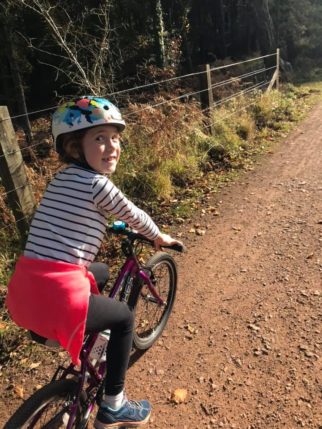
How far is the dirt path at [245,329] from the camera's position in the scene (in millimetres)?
2824

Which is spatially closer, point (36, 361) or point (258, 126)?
point (36, 361)

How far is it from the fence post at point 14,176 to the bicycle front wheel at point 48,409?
2.55m

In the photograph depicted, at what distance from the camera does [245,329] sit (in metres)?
3.51

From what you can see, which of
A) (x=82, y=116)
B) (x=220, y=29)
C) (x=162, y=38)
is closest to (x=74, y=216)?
(x=82, y=116)

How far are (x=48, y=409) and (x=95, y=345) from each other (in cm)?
43

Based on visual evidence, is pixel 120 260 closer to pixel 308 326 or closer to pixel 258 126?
pixel 308 326

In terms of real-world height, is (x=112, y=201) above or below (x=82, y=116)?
below

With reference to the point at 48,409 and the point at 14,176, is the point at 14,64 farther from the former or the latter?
the point at 48,409

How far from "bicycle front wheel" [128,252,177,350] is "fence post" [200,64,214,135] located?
4805mm

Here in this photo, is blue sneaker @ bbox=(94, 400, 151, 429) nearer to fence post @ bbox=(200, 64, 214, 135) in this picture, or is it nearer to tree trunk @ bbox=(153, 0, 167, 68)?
fence post @ bbox=(200, 64, 214, 135)

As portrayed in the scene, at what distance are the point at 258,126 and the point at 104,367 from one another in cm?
773

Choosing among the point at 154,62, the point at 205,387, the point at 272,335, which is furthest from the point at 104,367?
the point at 154,62

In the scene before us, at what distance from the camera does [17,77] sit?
Result: 671 inches

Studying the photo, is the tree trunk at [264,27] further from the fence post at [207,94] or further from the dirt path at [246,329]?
the dirt path at [246,329]
